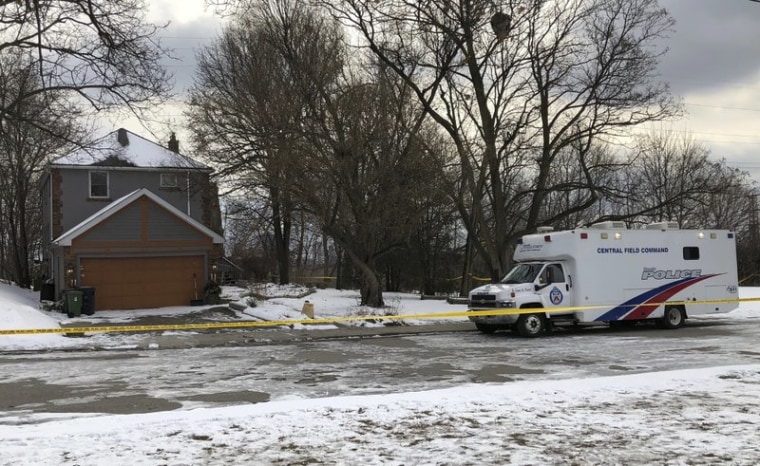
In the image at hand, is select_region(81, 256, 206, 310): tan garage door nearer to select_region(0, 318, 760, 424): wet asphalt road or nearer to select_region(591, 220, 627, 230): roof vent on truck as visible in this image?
select_region(0, 318, 760, 424): wet asphalt road

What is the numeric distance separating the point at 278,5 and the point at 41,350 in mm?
15776

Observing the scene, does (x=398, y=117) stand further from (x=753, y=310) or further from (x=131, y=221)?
(x=753, y=310)

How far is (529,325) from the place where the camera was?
58.2 feet

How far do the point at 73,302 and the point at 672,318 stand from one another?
20587mm

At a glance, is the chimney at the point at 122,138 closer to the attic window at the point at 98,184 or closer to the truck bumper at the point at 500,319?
the attic window at the point at 98,184

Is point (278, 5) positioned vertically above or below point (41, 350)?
above

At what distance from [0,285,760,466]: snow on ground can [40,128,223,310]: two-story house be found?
19182mm

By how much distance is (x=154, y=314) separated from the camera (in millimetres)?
24656

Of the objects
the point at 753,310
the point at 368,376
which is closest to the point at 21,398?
the point at 368,376

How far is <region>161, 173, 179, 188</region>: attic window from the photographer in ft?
97.2

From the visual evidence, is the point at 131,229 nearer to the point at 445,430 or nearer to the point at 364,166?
the point at 364,166

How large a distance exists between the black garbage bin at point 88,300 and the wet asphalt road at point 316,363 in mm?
7783

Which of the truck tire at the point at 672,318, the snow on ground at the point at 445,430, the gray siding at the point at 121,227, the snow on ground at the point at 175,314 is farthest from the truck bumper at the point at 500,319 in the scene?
the gray siding at the point at 121,227

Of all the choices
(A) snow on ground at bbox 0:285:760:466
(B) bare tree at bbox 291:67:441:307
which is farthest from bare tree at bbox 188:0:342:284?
(A) snow on ground at bbox 0:285:760:466
